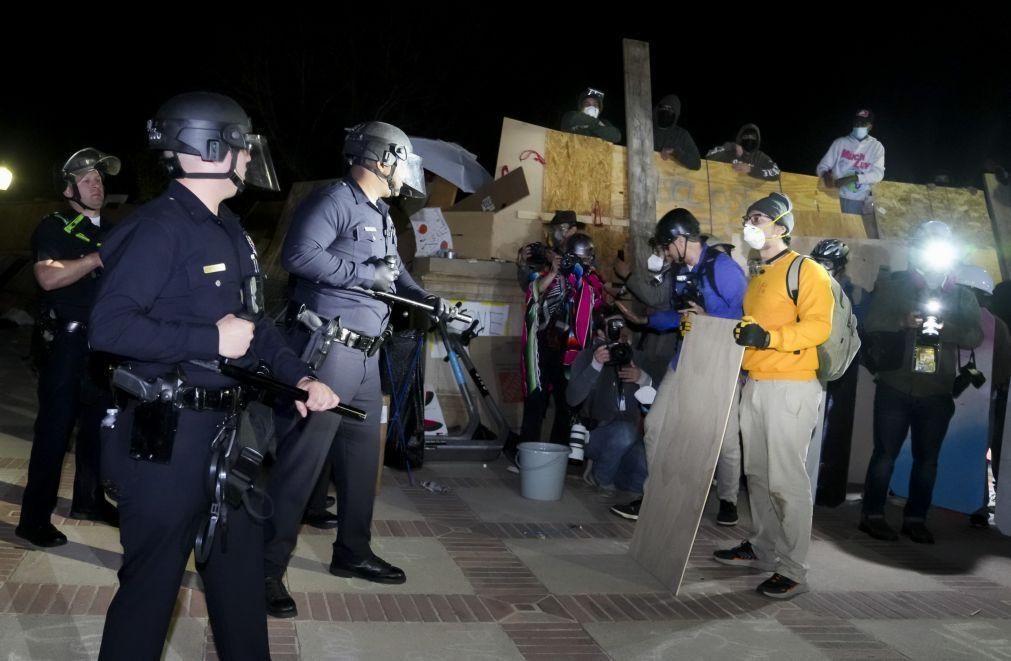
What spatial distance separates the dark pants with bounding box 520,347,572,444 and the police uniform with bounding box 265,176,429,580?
3.32m

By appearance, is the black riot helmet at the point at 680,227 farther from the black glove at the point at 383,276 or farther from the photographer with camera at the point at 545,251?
the black glove at the point at 383,276

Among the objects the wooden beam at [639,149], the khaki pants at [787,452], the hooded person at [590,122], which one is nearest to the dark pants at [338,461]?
the khaki pants at [787,452]

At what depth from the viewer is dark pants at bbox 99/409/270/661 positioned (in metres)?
2.86

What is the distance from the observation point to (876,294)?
7.33m

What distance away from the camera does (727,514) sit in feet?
22.9

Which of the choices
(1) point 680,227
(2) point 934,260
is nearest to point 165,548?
(1) point 680,227

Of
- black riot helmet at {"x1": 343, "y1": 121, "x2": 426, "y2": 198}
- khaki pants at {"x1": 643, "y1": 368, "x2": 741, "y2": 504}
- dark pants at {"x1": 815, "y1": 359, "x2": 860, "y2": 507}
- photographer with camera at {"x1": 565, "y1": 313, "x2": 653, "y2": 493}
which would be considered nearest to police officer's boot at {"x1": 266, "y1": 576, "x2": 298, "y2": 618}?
black riot helmet at {"x1": 343, "y1": 121, "x2": 426, "y2": 198}

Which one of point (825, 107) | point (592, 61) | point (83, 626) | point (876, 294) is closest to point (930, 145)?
point (825, 107)

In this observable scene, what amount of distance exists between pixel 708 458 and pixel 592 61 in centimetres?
2836

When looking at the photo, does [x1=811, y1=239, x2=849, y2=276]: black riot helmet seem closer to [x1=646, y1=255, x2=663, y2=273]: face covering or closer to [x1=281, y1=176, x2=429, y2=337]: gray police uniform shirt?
[x1=646, y1=255, x2=663, y2=273]: face covering

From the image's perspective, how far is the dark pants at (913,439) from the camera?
7.12m

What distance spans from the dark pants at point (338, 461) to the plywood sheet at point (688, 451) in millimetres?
1665

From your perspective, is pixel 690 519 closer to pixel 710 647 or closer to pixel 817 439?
pixel 710 647

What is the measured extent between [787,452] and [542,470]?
226 centimetres
